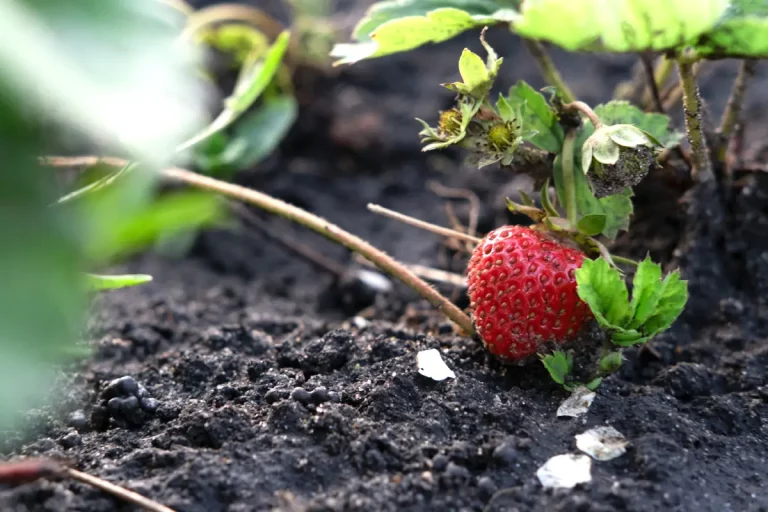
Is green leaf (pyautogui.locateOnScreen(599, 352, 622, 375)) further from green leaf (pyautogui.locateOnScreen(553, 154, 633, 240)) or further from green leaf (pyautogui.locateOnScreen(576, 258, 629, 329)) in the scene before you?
green leaf (pyautogui.locateOnScreen(553, 154, 633, 240))

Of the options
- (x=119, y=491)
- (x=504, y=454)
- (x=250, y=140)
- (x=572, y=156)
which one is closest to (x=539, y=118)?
(x=572, y=156)

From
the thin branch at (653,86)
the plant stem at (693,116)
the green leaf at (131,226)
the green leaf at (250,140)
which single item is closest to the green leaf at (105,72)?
the green leaf at (131,226)

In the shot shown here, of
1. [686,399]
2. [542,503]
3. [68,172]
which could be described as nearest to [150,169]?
[542,503]

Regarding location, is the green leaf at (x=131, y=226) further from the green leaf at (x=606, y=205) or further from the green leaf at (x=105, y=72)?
the green leaf at (x=606, y=205)

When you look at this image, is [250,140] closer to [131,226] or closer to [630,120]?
[630,120]

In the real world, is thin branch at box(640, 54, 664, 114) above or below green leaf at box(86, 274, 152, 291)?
above

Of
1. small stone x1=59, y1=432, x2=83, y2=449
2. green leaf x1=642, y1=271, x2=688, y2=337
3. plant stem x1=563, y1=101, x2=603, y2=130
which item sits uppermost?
plant stem x1=563, y1=101, x2=603, y2=130

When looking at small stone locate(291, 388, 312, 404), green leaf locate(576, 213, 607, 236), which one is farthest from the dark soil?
green leaf locate(576, 213, 607, 236)
